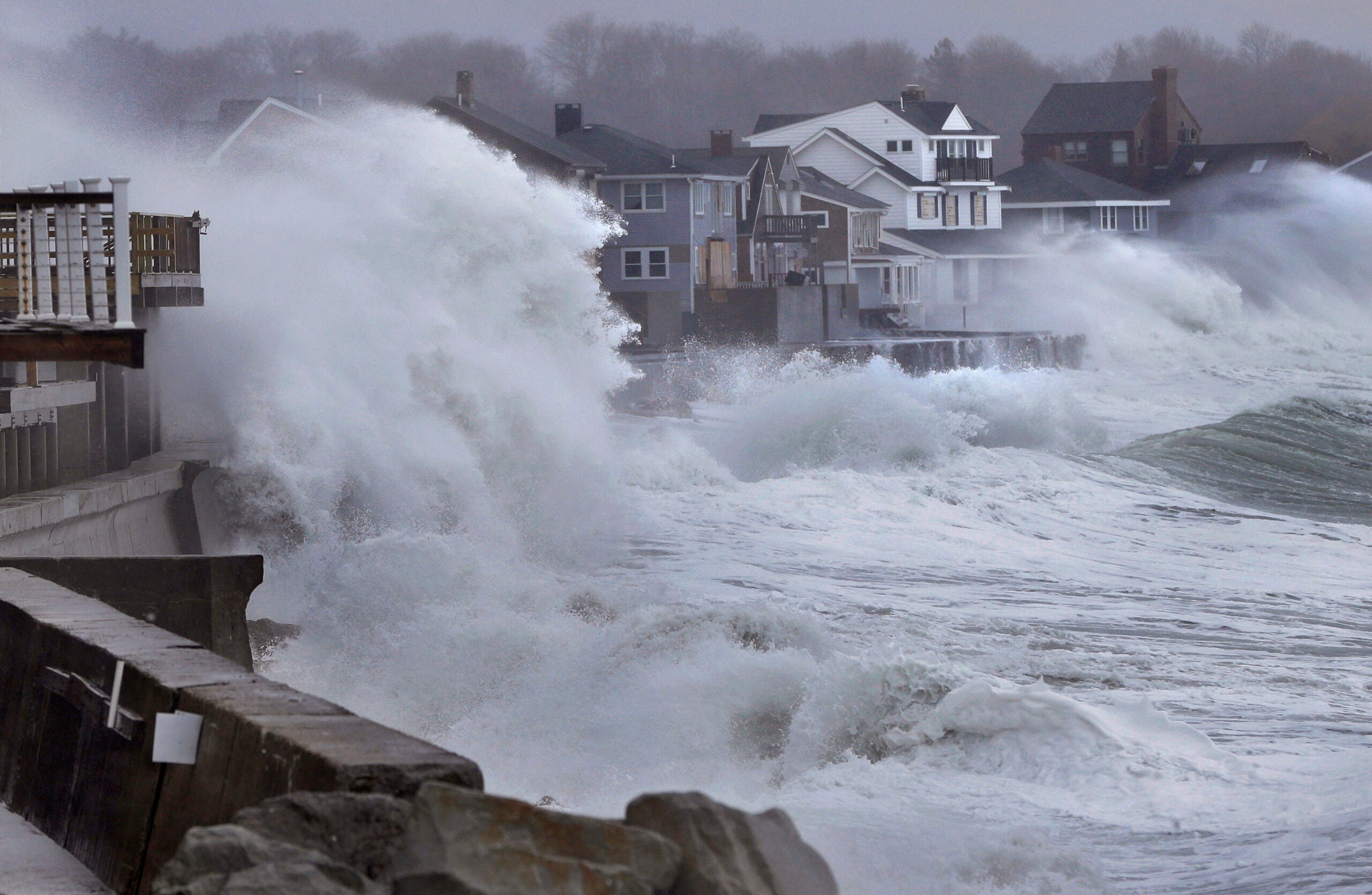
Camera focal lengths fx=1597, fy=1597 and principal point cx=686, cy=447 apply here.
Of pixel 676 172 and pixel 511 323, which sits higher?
pixel 676 172

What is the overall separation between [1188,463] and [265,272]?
17.8 meters

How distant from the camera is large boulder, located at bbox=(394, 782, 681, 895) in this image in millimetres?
4164

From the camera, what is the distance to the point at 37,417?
13.6 m

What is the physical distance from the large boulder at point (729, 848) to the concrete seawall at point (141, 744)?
69cm

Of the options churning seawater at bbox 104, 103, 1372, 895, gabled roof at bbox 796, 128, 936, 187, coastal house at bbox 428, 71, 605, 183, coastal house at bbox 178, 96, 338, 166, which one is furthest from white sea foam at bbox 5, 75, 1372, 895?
gabled roof at bbox 796, 128, 936, 187

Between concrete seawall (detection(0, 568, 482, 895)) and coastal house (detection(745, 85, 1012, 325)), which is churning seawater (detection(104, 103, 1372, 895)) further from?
coastal house (detection(745, 85, 1012, 325))

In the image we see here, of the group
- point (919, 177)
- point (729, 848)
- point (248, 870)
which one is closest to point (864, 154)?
point (919, 177)

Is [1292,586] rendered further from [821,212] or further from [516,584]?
[821,212]

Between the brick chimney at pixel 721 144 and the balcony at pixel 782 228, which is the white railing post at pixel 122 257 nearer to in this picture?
the balcony at pixel 782 228

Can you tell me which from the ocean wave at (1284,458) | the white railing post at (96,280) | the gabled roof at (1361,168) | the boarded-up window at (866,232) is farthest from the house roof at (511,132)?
the gabled roof at (1361,168)

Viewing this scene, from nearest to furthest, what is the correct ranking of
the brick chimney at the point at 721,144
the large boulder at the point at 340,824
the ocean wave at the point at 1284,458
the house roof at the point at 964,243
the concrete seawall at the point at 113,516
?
1. the large boulder at the point at 340,824
2. the concrete seawall at the point at 113,516
3. the ocean wave at the point at 1284,458
4. the brick chimney at the point at 721,144
5. the house roof at the point at 964,243

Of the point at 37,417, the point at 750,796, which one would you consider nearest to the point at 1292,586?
the point at 750,796

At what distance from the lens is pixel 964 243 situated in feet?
235

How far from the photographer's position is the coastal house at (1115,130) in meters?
86.6
